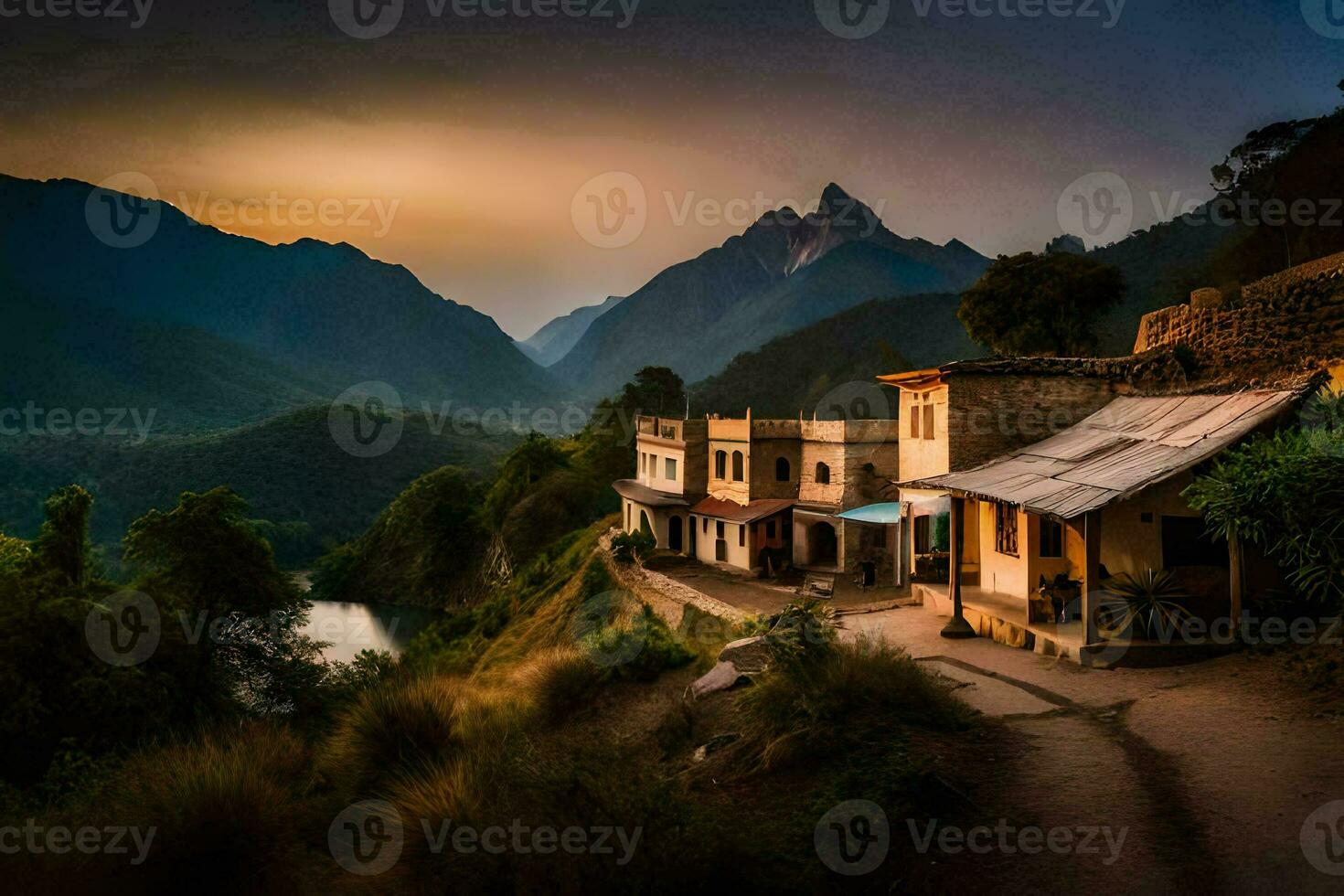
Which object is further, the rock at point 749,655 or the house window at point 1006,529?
the house window at point 1006,529

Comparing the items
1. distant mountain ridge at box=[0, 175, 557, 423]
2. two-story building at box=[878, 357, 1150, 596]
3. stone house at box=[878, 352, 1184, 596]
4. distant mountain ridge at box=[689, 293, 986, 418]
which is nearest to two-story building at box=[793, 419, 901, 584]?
two-story building at box=[878, 357, 1150, 596]

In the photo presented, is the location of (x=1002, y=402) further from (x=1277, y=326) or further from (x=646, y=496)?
(x=646, y=496)

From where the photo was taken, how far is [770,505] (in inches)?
1142

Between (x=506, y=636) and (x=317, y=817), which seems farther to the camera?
(x=506, y=636)

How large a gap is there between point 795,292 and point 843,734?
453ft

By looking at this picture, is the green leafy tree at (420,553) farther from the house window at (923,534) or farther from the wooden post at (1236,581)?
the wooden post at (1236,581)

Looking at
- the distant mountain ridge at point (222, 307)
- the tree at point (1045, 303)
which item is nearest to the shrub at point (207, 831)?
the tree at point (1045, 303)

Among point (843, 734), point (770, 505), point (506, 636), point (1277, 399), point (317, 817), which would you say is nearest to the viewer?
→ point (317, 817)

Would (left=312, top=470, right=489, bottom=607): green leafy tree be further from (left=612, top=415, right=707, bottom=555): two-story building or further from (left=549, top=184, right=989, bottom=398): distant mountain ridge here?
(left=549, top=184, right=989, bottom=398): distant mountain ridge

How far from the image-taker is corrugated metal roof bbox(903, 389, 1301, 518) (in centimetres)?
1049

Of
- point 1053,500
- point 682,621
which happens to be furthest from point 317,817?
point 682,621

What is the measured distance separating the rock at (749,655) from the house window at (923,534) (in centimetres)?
1010

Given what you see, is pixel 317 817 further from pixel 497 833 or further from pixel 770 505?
pixel 770 505

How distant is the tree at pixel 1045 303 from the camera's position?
30344mm
